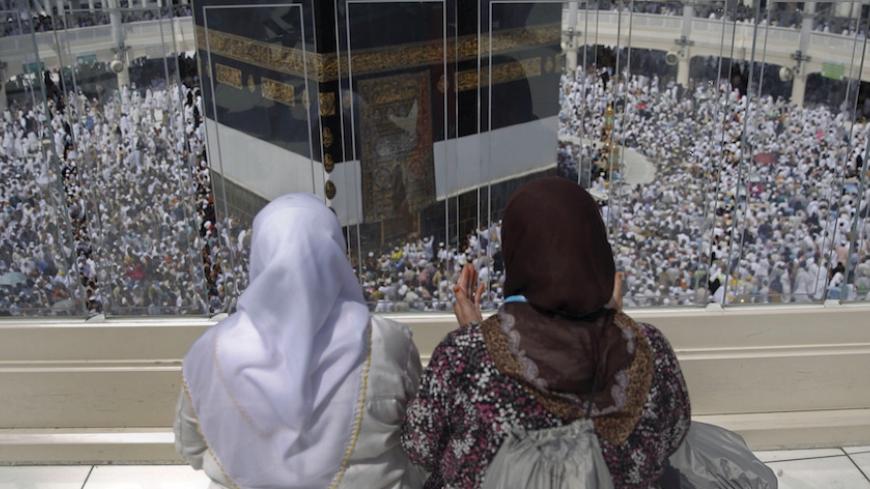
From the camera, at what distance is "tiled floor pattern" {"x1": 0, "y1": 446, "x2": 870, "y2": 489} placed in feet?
Result: 9.55

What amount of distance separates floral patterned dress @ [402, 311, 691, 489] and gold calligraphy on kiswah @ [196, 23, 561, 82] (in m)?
1.45

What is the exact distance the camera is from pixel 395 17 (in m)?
2.70

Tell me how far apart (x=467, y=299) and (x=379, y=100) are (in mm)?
1112

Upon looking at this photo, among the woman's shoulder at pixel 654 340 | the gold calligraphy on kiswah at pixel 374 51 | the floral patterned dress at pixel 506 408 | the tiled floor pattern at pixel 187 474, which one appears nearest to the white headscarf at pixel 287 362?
the floral patterned dress at pixel 506 408

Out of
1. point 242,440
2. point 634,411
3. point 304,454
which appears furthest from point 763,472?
point 242,440

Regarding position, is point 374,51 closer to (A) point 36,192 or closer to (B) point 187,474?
(A) point 36,192

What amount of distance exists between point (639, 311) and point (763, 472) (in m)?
1.14

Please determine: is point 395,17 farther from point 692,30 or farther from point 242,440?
point 242,440

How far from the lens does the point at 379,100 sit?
2.79 meters

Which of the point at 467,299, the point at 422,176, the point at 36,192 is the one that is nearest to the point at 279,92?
the point at 422,176

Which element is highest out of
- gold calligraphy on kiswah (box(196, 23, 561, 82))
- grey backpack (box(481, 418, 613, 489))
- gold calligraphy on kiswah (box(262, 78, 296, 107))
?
gold calligraphy on kiswah (box(196, 23, 561, 82))

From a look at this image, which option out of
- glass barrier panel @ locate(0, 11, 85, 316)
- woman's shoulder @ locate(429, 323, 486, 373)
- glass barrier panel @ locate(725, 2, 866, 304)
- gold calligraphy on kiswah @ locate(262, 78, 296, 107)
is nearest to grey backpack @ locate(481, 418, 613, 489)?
woman's shoulder @ locate(429, 323, 486, 373)

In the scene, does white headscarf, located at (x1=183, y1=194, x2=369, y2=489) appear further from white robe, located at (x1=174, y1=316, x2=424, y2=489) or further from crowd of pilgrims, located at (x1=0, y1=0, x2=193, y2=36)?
crowd of pilgrims, located at (x1=0, y1=0, x2=193, y2=36)

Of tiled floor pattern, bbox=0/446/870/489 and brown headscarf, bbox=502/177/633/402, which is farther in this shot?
tiled floor pattern, bbox=0/446/870/489
